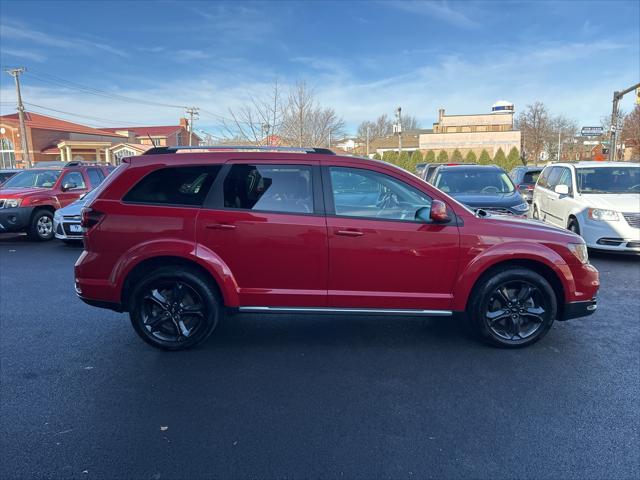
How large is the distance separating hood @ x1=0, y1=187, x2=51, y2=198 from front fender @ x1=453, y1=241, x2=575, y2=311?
10.5 metres

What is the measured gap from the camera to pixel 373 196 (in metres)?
4.09

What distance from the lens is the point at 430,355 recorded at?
4059 millimetres

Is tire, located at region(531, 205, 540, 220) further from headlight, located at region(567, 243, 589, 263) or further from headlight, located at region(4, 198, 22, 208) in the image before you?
headlight, located at region(4, 198, 22, 208)

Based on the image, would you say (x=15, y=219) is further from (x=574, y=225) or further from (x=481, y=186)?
(x=574, y=225)

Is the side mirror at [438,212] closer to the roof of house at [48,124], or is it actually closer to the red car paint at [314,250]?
the red car paint at [314,250]

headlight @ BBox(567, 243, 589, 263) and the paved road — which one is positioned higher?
headlight @ BBox(567, 243, 589, 263)

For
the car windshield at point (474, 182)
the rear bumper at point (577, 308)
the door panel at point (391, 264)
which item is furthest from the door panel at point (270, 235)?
the car windshield at point (474, 182)

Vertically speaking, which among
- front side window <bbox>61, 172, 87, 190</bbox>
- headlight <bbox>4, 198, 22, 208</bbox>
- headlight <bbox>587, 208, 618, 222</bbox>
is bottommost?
headlight <bbox>587, 208, 618, 222</bbox>

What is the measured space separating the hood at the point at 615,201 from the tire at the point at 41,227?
11.9m

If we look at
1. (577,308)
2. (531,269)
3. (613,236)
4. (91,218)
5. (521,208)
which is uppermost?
(91,218)

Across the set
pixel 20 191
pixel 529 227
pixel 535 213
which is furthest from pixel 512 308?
pixel 20 191

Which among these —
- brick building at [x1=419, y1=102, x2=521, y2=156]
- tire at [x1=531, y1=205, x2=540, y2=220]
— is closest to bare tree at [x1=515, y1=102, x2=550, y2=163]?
brick building at [x1=419, y1=102, x2=521, y2=156]

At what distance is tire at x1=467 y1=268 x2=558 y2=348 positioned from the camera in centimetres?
404

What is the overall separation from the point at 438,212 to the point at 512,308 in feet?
3.99
